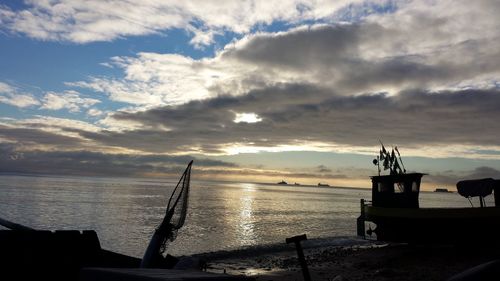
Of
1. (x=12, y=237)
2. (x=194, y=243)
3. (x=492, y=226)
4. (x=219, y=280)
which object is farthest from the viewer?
(x=194, y=243)

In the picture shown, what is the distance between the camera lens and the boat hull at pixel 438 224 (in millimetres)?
21219

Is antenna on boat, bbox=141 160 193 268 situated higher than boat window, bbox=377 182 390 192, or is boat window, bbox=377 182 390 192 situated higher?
boat window, bbox=377 182 390 192

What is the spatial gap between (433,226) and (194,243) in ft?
62.7

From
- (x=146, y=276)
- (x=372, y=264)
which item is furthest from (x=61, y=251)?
(x=372, y=264)

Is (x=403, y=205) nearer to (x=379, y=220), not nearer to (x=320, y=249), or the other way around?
(x=379, y=220)

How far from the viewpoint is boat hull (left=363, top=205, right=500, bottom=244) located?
69.6 ft

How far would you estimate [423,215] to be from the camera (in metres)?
22.8

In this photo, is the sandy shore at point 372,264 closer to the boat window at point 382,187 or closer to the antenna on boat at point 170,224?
the boat window at point 382,187

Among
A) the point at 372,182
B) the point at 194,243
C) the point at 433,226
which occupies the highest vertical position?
the point at 372,182

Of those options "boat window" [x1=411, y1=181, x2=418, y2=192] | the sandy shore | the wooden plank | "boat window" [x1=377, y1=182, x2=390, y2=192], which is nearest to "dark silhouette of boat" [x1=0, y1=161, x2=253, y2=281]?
the wooden plank

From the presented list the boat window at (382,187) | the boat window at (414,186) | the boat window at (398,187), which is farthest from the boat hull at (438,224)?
the boat window at (414,186)

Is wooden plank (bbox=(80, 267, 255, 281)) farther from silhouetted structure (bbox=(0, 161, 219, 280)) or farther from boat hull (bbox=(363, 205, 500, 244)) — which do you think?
boat hull (bbox=(363, 205, 500, 244))

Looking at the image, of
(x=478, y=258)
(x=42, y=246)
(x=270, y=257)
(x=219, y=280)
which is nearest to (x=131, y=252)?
(x=270, y=257)

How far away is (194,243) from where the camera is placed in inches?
1332
